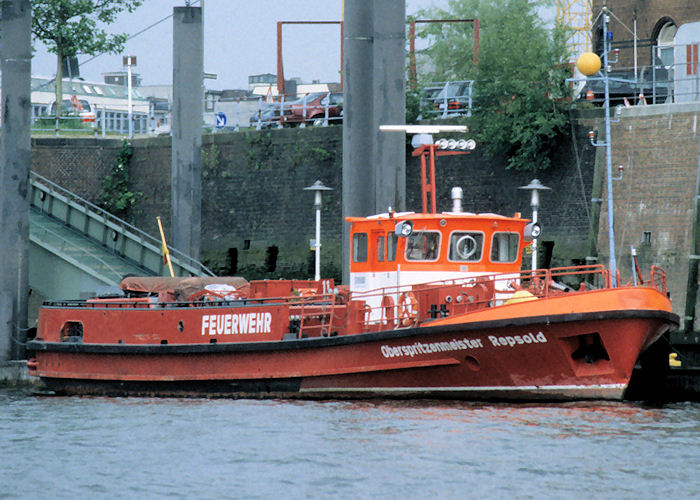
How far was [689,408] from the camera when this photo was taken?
19922 mm

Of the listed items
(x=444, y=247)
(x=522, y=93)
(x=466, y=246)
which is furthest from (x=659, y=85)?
(x=444, y=247)

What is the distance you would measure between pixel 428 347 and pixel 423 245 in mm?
1920

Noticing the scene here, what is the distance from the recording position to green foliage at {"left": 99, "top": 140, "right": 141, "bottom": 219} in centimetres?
4031

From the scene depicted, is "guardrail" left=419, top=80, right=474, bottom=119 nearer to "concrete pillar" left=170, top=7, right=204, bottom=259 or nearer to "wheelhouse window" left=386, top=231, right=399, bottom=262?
"concrete pillar" left=170, top=7, right=204, bottom=259

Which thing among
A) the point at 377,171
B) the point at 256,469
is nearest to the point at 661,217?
the point at 377,171

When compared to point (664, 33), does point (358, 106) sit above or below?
below

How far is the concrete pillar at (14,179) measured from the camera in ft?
78.3

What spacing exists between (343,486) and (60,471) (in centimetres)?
344

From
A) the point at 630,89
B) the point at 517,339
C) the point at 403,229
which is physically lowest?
the point at 517,339

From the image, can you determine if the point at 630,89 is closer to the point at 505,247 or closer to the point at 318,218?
the point at 318,218

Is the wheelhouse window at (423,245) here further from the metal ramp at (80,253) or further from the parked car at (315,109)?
the parked car at (315,109)

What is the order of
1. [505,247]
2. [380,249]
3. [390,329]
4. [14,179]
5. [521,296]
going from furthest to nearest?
1. [14,179]
2. [380,249]
3. [505,247]
4. [390,329]
5. [521,296]

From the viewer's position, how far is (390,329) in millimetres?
20109

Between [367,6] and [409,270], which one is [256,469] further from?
[367,6]
